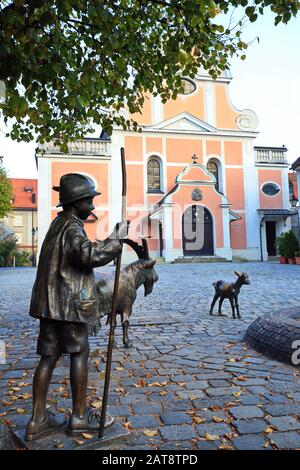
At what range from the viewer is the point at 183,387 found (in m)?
3.81

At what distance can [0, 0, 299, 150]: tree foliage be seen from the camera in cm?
370

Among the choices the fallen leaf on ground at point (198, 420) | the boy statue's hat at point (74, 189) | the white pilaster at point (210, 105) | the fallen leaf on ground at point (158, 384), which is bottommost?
the fallen leaf on ground at point (198, 420)

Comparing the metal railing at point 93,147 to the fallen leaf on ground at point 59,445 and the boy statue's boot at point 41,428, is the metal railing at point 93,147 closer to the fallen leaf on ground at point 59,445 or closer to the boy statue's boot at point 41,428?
the boy statue's boot at point 41,428

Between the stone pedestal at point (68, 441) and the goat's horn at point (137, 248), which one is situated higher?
the goat's horn at point (137, 248)

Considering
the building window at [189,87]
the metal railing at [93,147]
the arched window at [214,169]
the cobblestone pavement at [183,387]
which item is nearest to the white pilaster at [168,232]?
the arched window at [214,169]

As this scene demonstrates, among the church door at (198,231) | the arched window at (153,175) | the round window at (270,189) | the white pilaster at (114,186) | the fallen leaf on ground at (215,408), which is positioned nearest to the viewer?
the fallen leaf on ground at (215,408)

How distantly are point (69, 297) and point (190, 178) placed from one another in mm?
28012

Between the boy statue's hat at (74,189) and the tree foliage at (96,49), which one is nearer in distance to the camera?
the boy statue's hat at (74,189)

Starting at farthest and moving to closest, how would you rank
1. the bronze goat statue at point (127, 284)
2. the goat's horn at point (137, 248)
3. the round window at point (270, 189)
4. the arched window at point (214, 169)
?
1. the round window at point (270, 189)
2. the arched window at point (214, 169)
3. the bronze goat statue at point (127, 284)
4. the goat's horn at point (137, 248)

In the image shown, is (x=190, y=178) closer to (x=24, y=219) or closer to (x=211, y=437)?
(x=211, y=437)

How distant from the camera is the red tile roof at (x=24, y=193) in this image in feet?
181

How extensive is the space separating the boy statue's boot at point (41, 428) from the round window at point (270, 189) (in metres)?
33.0

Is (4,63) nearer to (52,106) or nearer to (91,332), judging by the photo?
(91,332)
